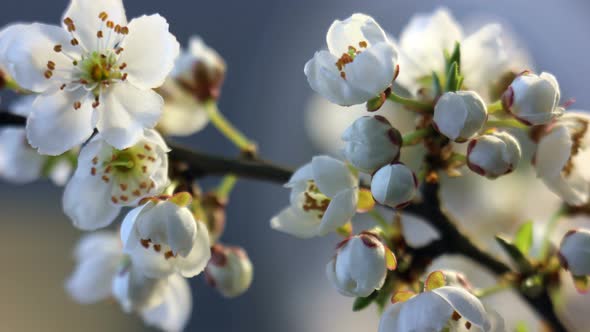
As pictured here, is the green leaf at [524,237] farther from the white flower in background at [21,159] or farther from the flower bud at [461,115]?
the white flower in background at [21,159]

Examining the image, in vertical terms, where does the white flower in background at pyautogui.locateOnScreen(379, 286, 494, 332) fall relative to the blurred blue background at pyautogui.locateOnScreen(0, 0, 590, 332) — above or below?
above

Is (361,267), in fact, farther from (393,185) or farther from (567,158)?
(567,158)

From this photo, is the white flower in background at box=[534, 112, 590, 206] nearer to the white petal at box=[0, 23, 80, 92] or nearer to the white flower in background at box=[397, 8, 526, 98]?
the white flower in background at box=[397, 8, 526, 98]

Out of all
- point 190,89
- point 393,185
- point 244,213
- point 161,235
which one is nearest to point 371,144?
point 393,185

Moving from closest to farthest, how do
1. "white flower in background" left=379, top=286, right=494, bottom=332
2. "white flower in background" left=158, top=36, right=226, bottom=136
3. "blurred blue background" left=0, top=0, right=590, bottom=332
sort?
"white flower in background" left=379, top=286, right=494, bottom=332 < "white flower in background" left=158, top=36, right=226, bottom=136 < "blurred blue background" left=0, top=0, right=590, bottom=332

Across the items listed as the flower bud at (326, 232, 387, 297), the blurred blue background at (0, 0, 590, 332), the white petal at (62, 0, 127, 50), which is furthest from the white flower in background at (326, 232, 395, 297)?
the blurred blue background at (0, 0, 590, 332)

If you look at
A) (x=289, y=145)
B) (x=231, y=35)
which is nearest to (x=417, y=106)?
(x=289, y=145)
